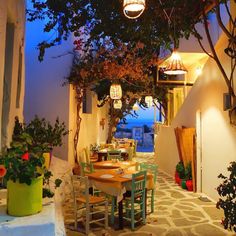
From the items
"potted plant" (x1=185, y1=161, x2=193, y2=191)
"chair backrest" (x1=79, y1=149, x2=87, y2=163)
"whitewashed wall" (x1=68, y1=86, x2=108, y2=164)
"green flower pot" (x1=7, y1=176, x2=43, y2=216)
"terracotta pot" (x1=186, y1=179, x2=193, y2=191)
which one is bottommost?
"terracotta pot" (x1=186, y1=179, x2=193, y2=191)

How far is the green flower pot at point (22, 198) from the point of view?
1.87 meters

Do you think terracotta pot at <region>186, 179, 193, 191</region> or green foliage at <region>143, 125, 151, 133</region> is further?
green foliage at <region>143, 125, 151, 133</region>

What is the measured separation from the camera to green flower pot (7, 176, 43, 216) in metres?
1.87

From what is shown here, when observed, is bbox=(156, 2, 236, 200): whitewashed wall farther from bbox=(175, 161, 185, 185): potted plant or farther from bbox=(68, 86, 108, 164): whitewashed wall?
bbox=(68, 86, 108, 164): whitewashed wall

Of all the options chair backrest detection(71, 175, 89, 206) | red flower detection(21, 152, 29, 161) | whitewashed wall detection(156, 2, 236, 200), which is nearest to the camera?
red flower detection(21, 152, 29, 161)

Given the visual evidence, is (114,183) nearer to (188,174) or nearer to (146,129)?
(188,174)

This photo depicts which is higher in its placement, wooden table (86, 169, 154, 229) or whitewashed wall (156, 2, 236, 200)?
whitewashed wall (156, 2, 236, 200)

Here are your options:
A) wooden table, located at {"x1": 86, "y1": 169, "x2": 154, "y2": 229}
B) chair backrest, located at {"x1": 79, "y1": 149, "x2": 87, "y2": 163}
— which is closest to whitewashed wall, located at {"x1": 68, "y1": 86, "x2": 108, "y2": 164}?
chair backrest, located at {"x1": 79, "y1": 149, "x2": 87, "y2": 163}

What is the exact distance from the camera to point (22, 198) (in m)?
1.87

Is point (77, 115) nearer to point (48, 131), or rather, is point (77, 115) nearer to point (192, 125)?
point (192, 125)

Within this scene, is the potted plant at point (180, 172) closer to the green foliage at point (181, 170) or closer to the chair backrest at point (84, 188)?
the green foliage at point (181, 170)

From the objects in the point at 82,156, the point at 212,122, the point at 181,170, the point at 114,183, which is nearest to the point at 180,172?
the point at 181,170

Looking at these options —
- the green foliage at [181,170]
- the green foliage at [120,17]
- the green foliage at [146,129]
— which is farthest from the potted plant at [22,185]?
the green foliage at [146,129]

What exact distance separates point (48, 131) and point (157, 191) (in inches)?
161
